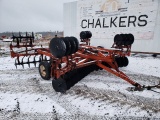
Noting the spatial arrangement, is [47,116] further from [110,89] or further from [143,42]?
[143,42]

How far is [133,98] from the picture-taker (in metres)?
4.15

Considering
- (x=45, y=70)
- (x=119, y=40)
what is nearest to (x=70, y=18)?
(x=119, y=40)

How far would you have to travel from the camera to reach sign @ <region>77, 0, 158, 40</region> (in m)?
10.6

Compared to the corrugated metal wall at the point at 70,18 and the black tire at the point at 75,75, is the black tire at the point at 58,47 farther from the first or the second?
the corrugated metal wall at the point at 70,18

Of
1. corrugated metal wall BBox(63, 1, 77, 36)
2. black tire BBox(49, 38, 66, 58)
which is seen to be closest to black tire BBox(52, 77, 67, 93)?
black tire BBox(49, 38, 66, 58)

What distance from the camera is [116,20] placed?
12031 mm

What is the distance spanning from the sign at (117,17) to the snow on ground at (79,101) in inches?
240

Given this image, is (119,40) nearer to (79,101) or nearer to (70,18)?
(79,101)

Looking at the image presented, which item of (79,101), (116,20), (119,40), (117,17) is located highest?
(117,17)

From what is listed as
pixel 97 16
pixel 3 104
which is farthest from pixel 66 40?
pixel 97 16

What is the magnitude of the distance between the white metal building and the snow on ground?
5860mm

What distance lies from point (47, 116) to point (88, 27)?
11.2 metres

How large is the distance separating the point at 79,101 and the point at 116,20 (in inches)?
370

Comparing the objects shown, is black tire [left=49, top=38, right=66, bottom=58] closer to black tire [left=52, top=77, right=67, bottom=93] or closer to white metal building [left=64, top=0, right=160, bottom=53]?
black tire [left=52, top=77, right=67, bottom=93]
